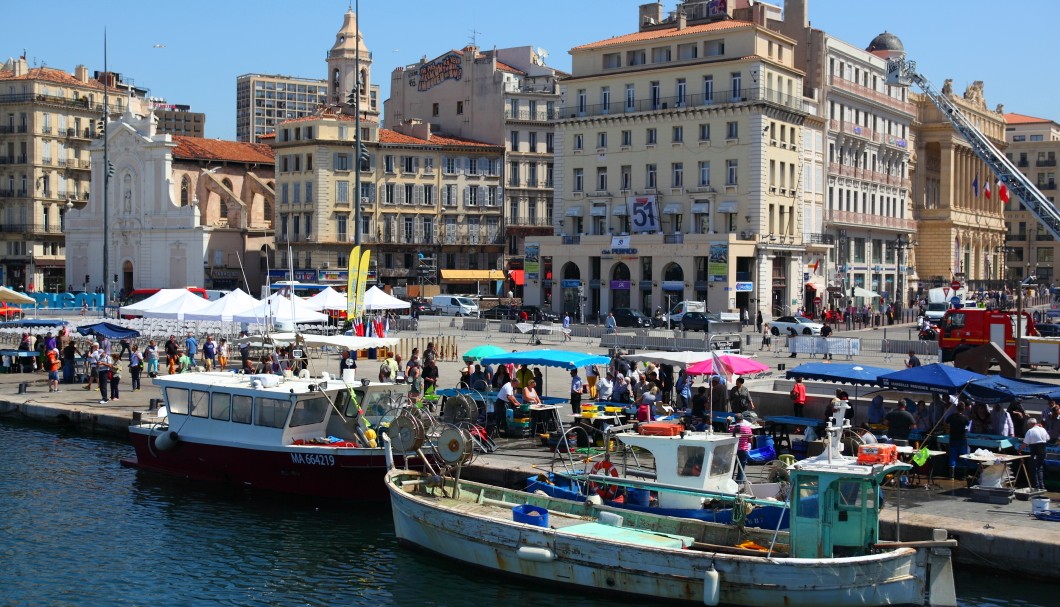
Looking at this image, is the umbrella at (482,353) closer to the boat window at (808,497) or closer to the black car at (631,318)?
the boat window at (808,497)

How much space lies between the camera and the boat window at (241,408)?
2716 centimetres

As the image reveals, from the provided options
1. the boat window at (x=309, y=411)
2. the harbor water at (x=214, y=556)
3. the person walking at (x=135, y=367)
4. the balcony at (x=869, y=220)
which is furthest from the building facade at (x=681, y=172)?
the harbor water at (x=214, y=556)

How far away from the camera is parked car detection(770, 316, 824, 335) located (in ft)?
193

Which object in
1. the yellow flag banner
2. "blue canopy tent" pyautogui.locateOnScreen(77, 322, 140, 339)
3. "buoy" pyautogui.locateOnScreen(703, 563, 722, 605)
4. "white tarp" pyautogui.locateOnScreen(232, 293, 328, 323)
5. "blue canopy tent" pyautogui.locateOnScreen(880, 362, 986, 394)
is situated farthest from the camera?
"white tarp" pyautogui.locateOnScreen(232, 293, 328, 323)

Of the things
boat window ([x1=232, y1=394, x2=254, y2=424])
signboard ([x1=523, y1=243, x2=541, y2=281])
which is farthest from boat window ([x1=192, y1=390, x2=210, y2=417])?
signboard ([x1=523, y1=243, x2=541, y2=281])

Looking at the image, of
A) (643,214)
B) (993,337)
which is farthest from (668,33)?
(993,337)

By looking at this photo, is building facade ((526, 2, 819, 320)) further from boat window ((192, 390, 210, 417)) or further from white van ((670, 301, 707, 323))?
boat window ((192, 390, 210, 417))

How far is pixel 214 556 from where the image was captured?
882 inches

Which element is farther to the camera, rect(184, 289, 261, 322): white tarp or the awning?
the awning

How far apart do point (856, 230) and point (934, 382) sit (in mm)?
63340

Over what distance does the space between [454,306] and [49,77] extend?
48.1m

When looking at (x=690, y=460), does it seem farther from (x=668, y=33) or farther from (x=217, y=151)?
(x=217, y=151)

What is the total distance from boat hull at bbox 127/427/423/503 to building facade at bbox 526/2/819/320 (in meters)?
43.9

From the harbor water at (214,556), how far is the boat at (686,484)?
239 centimetres
